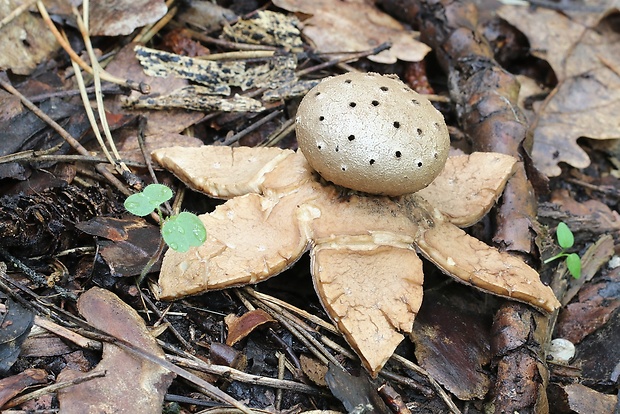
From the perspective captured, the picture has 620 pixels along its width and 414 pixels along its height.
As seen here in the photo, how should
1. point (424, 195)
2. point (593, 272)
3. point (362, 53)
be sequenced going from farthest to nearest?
1. point (362, 53)
2. point (593, 272)
3. point (424, 195)

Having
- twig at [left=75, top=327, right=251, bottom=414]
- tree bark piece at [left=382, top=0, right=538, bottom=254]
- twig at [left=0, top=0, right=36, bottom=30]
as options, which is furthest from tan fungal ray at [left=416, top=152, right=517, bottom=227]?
twig at [left=0, top=0, right=36, bottom=30]

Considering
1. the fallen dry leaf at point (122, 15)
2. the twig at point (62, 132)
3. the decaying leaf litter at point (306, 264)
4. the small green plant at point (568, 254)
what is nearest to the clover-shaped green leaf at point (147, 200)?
the decaying leaf litter at point (306, 264)

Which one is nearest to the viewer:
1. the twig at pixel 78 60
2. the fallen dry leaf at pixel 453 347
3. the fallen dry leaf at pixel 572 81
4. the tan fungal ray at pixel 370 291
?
the tan fungal ray at pixel 370 291

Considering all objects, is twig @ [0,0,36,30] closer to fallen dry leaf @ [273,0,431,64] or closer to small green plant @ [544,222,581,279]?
fallen dry leaf @ [273,0,431,64]

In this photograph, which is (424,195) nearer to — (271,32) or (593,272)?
(593,272)

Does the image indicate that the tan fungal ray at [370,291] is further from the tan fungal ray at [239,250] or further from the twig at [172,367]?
the twig at [172,367]

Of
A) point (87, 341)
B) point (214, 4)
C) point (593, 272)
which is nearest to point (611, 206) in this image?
point (593, 272)
